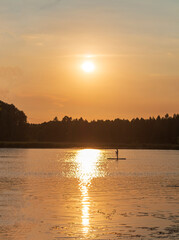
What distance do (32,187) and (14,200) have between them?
35.9ft

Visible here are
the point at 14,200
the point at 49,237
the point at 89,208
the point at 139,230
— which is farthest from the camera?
the point at 14,200

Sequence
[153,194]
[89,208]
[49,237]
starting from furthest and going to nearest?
[153,194], [89,208], [49,237]

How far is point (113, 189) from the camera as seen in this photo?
1740 inches

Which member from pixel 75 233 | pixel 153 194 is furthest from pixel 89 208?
pixel 153 194

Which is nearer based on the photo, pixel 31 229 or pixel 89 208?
pixel 31 229

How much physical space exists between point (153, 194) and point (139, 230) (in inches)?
642

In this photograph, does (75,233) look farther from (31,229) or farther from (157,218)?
(157,218)

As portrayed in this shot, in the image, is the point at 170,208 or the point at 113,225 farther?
the point at 170,208

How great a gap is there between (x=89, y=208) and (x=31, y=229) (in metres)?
7.21

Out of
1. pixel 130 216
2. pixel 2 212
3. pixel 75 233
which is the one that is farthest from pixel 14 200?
pixel 75 233

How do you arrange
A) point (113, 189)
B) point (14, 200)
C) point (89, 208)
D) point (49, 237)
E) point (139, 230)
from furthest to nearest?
point (113, 189), point (14, 200), point (89, 208), point (139, 230), point (49, 237)

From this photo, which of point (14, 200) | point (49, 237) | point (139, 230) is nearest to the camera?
point (49, 237)

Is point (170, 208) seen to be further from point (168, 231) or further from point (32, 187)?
point (32, 187)

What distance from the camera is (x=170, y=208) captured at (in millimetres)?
30891
